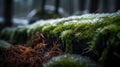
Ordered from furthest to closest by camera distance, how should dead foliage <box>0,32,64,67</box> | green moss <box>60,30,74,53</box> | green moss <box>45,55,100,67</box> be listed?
dead foliage <box>0,32,64,67</box> → green moss <box>60,30,74,53</box> → green moss <box>45,55,100,67</box>

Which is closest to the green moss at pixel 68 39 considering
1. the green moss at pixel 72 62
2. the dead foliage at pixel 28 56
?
the dead foliage at pixel 28 56

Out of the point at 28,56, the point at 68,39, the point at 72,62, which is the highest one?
the point at 68,39

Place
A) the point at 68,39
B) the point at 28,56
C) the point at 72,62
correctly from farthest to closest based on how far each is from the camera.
A: the point at 28,56 < the point at 68,39 < the point at 72,62

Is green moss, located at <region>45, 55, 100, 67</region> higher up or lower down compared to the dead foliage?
higher up

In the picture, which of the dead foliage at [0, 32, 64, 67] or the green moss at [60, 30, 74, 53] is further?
the dead foliage at [0, 32, 64, 67]

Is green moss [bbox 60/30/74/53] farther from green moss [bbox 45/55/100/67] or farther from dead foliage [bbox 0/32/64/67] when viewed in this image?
green moss [bbox 45/55/100/67]

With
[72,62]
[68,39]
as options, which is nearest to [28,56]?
[68,39]

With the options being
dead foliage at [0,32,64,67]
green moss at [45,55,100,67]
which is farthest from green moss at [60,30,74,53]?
green moss at [45,55,100,67]

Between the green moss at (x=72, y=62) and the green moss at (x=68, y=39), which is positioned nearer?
the green moss at (x=72, y=62)

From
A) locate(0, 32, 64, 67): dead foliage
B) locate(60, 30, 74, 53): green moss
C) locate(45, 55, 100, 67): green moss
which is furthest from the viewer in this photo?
locate(0, 32, 64, 67): dead foliage

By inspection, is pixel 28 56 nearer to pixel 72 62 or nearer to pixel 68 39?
pixel 68 39

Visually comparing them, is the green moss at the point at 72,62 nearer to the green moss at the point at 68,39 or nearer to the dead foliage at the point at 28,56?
the green moss at the point at 68,39
